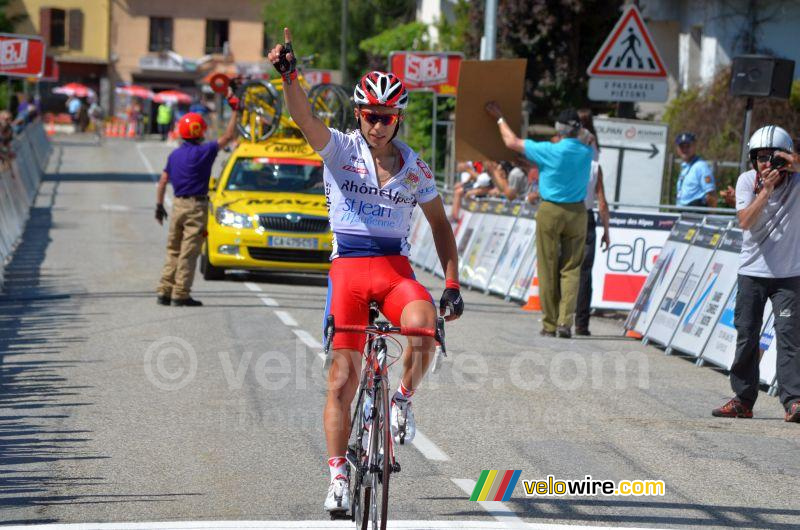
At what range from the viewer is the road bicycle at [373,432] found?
6.08 metres

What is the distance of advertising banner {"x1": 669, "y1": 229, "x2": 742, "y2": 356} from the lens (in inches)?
512

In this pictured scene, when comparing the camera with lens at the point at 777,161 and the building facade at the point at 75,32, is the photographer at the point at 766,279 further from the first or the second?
the building facade at the point at 75,32

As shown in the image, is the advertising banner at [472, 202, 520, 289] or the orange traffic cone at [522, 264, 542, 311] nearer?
the orange traffic cone at [522, 264, 542, 311]

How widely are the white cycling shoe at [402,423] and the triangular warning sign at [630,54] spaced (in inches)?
417

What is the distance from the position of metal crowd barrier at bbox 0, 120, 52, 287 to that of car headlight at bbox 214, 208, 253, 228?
280 centimetres

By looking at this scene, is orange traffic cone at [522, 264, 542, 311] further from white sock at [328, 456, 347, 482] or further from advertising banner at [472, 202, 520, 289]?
white sock at [328, 456, 347, 482]

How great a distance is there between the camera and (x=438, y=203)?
698 cm

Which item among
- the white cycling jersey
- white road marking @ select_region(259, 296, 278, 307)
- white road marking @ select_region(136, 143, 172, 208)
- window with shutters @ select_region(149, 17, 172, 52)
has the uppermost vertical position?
window with shutters @ select_region(149, 17, 172, 52)

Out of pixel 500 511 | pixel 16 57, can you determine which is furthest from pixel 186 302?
pixel 16 57

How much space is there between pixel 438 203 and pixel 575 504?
5.51 ft

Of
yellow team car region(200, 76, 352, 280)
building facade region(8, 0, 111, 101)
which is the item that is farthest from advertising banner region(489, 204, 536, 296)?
building facade region(8, 0, 111, 101)

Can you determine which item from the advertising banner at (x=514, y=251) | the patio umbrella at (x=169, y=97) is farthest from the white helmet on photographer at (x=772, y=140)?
the patio umbrella at (x=169, y=97)

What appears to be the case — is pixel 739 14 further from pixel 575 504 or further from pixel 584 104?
pixel 575 504

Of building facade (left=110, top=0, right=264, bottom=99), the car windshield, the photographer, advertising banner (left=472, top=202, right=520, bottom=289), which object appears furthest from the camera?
building facade (left=110, top=0, right=264, bottom=99)
